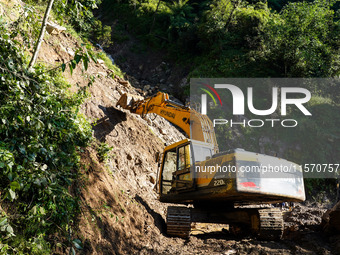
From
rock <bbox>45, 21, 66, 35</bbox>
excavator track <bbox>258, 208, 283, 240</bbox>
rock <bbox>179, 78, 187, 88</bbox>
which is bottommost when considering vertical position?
excavator track <bbox>258, 208, 283, 240</bbox>

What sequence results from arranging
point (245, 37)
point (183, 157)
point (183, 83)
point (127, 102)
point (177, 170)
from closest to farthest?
point (183, 157) < point (177, 170) < point (127, 102) < point (183, 83) < point (245, 37)

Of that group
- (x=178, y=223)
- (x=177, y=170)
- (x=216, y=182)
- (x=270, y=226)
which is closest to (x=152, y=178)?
(x=177, y=170)

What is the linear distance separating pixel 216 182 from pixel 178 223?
5.99 feet

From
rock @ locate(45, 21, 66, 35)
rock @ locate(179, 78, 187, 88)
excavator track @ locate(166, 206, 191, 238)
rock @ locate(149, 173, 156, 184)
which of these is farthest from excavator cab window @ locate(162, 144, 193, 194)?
rock @ locate(179, 78, 187, 88)

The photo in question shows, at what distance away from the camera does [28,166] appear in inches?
162

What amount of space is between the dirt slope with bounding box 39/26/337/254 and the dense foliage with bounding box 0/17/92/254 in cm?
92

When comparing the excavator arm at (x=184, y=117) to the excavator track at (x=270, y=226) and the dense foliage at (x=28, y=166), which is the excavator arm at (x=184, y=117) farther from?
the dense foliage at (x=28, y=166)

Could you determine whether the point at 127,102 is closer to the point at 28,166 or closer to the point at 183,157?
the point at 183,157

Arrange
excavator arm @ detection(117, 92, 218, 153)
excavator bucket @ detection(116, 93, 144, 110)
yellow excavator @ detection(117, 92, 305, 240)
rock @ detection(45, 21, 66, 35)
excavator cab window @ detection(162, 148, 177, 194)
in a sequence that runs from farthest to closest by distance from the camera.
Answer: excavator bucket @ detection(116, 93, 144, 110) < rock @ detection(45, 21, 66, 35) < excavator cab window @ detection(162, 148, 177, 194) < excavator arm @ detection(117, 92, 218, 153) < yellow excavator @ detection(117, 92, 305, 240)

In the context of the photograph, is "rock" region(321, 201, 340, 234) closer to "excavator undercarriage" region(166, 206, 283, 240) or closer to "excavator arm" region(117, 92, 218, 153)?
"excavator undercarriage" region(166, 206, 283, 240)

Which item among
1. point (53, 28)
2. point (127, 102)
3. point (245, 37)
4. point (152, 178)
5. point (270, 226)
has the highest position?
point (245, 37)

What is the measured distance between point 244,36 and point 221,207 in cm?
2045

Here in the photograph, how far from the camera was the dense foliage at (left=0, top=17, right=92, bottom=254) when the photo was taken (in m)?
3.69

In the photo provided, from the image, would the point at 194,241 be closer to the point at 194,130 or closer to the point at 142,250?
the point at 142,250
